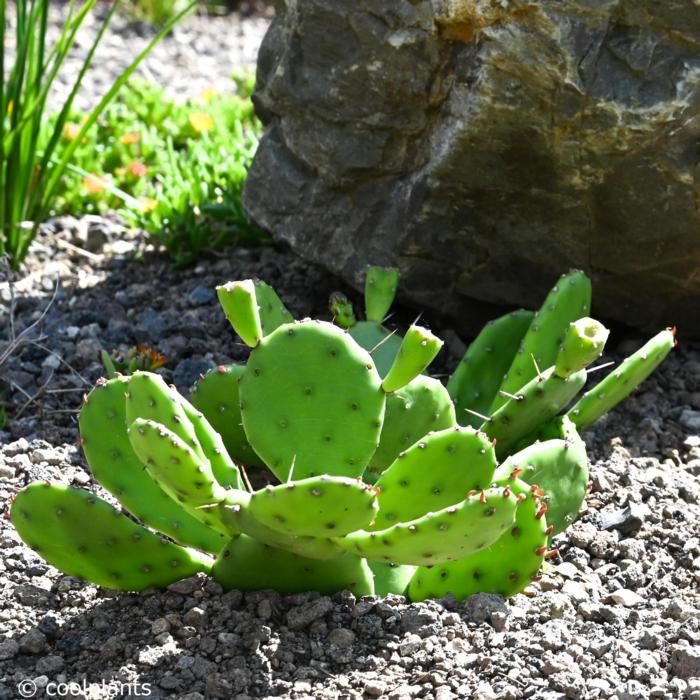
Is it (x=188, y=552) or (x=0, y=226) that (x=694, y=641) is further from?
(x=0, y=226)

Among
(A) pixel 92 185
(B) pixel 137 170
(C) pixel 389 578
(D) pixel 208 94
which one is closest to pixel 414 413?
(C) pixel 389 578

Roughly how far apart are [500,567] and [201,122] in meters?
3.28

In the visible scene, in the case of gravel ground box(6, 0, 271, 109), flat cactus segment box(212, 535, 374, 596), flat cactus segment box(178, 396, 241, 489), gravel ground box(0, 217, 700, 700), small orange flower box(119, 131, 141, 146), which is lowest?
gravel ground box(0, 217, 700, 700)

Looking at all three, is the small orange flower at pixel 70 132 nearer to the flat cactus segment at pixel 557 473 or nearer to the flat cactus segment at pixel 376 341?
the flat cactus segment at pixel 376 341

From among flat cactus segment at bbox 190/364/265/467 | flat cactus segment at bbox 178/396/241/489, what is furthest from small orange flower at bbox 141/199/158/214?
flat cactus segment at bbox 178/396/241/489

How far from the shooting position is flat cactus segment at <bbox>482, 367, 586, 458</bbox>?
2.84 m

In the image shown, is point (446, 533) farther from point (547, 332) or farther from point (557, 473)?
point (547, 332)

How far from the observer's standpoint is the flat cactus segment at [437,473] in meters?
2.34

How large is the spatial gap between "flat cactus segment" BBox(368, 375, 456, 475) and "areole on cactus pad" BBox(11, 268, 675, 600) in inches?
10.0

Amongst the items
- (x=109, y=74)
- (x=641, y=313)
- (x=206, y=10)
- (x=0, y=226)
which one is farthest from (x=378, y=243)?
(x=206, y=10)

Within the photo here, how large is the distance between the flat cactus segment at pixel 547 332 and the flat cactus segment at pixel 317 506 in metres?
1.06

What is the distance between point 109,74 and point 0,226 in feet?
9.08

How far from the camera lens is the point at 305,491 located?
2.09 m

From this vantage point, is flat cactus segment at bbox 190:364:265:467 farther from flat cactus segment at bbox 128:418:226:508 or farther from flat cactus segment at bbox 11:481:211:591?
flat cactus segment at bbox 128:418:226:508
